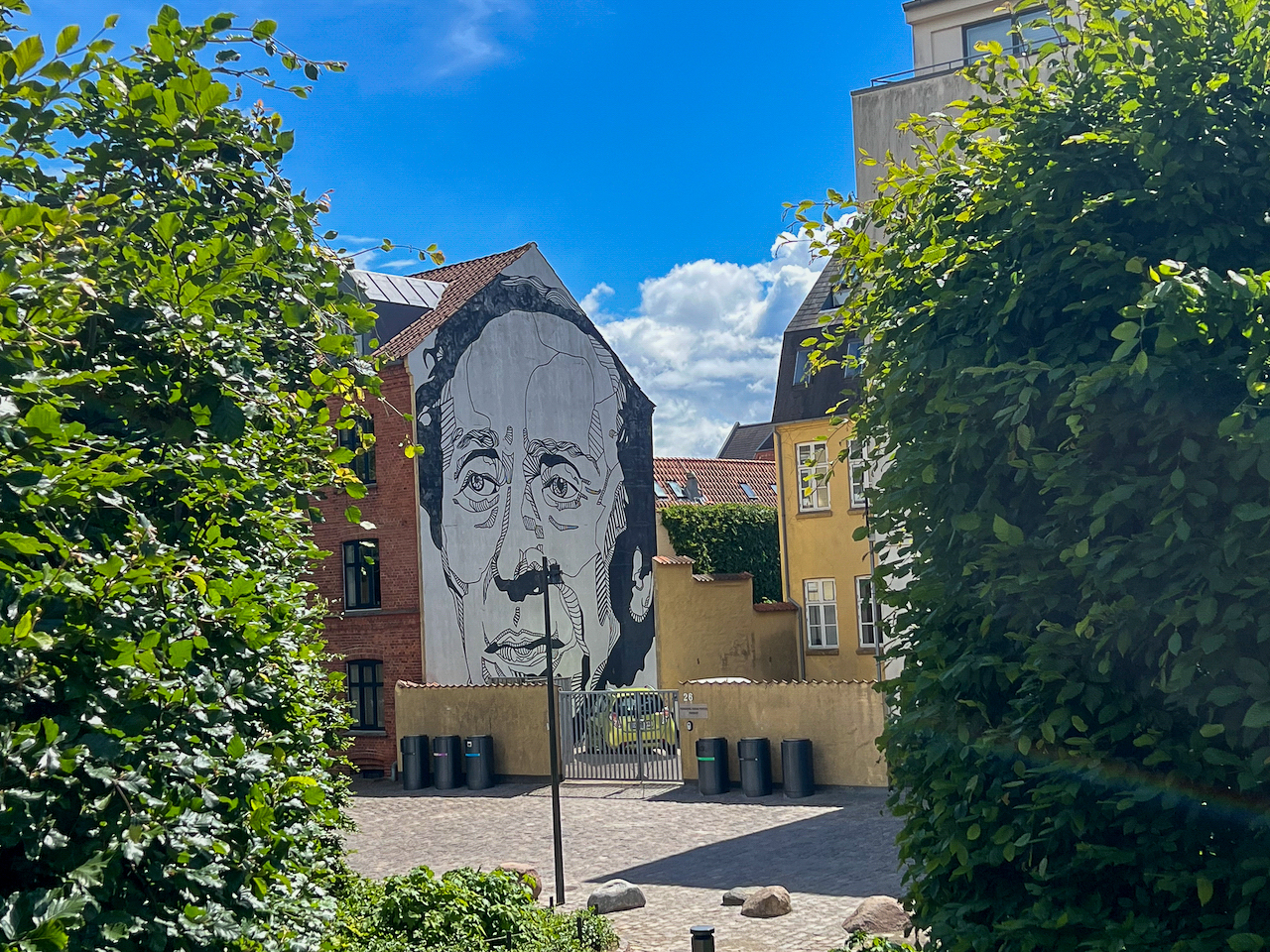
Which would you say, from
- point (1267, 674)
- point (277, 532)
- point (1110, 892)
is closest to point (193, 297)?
point (277, 532)

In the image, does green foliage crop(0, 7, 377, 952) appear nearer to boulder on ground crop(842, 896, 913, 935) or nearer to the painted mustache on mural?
boulder on ground crop(842, 896, 913, 935)

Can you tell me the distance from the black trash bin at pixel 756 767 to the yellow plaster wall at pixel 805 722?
1.45 ft

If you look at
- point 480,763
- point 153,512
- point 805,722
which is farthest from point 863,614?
point 153,512

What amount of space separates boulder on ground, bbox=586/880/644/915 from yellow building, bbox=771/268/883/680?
16067mm

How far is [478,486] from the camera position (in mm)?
30562

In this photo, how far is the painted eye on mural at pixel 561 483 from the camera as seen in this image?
32094 millimetres

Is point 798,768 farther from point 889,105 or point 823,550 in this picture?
point 889,105

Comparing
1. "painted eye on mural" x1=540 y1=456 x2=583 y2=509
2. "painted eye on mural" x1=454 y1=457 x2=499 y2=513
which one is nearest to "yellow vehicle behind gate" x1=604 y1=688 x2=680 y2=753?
"painted eye on mural" x1=454 y1=457 x2=499 y2=513

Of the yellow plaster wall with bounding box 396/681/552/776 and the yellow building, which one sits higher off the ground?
the yellow building

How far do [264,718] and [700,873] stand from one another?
12.6 m

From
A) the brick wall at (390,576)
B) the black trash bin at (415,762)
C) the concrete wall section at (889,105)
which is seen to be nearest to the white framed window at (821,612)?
the brick wall at (390,576)

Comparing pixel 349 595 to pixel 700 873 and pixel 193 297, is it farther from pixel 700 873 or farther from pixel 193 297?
pixel 193 297

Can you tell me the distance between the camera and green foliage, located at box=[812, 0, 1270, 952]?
159 inches

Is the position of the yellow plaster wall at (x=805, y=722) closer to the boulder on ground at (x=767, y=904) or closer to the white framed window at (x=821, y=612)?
the white framed window at (x=821, y=612)
